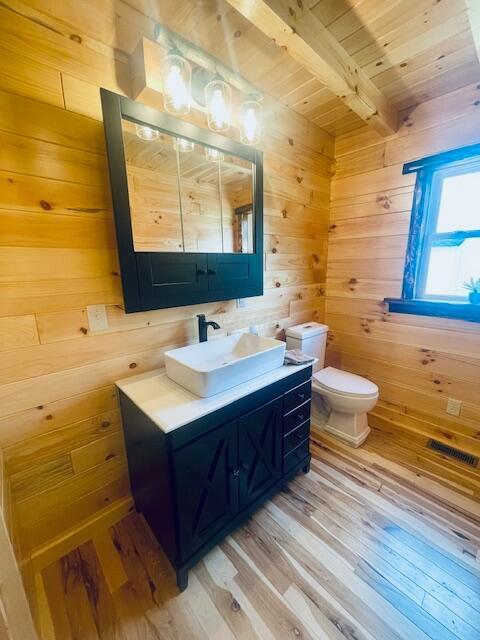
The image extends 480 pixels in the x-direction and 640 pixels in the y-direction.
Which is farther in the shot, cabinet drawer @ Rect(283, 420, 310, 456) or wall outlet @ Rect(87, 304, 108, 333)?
cabinet drawer @ Rect(283, 420, 310, 456)

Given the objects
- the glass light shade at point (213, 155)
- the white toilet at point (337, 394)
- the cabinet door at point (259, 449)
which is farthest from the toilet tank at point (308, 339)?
the glass light shade at point (213, 155)

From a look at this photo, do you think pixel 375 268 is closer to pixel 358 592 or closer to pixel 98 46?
pixel 358 592

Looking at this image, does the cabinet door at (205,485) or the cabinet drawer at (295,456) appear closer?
the cabinet door at (205,485)

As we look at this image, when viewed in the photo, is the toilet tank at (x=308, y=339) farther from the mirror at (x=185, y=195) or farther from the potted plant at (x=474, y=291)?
the potted plant at (x=474, y=291)

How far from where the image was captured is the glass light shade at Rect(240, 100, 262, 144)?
1.35 m

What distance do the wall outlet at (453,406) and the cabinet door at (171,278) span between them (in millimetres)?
1836

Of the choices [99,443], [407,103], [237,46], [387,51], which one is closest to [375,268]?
[407,103]

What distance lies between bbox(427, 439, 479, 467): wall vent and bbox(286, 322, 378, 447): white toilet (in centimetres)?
43

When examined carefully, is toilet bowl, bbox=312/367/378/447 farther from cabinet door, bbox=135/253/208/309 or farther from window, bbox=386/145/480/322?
cabinet door, bbox=135/253/208/309

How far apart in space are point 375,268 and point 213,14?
5.78 ft

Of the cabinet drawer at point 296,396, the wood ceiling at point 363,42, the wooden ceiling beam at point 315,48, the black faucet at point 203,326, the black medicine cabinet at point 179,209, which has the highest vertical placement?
the wood ceiling at point 363,42

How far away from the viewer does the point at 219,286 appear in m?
1.46

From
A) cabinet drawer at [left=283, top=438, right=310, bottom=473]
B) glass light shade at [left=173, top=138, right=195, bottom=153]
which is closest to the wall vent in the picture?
cabinet drawer at [left=283, top=438, right=310, bottom=473]

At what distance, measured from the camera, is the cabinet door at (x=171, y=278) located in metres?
1.19
